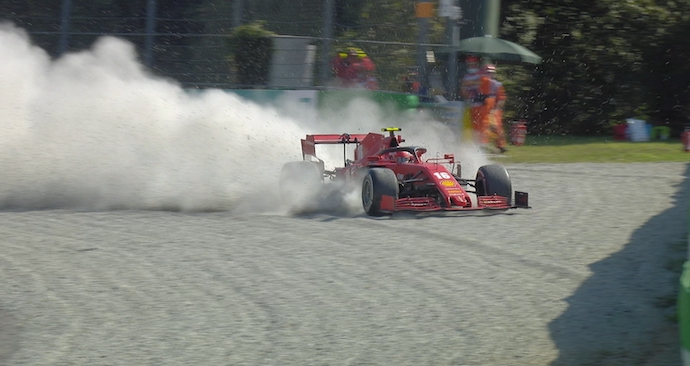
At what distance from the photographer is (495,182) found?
976 centimetres

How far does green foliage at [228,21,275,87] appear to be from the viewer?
600 inches

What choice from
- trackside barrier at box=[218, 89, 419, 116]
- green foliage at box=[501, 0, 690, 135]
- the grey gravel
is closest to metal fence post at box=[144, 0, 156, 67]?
trackside barrier at box=[218, 89, 419, 116]

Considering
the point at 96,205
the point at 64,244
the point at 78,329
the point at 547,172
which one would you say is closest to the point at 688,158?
the point at 547,172

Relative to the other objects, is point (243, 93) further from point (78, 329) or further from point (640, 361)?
point (640, 361)

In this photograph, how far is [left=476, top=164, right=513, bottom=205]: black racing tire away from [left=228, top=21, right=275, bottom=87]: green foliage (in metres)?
6.50

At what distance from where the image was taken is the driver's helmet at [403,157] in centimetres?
996

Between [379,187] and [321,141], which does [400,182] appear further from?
[321,141]

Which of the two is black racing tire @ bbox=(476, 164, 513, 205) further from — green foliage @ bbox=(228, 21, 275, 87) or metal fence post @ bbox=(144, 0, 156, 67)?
metal fence post @ bbox=(144, 0, 156, 67)

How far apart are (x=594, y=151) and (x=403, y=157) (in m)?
7.25

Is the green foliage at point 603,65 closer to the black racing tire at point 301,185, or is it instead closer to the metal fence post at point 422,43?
the metal fence post at point 422,43

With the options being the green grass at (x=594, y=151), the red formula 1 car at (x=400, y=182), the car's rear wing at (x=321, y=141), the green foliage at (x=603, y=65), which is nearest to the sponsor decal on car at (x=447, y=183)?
the red formula 1 car at (x=400, y=182)

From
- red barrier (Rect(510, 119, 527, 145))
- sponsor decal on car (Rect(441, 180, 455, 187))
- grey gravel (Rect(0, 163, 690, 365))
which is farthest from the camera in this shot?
red barrier (Rect(510, 119, 527, 145))

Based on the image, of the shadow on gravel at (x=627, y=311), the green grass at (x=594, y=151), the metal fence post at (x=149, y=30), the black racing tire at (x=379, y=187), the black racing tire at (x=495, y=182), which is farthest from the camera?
the metal fence post at (x=149, y=30)

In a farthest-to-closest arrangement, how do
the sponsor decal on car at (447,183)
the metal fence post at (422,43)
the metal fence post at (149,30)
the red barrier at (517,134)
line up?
the red barrier at (517,134) < the metal fence post at (149,30) < the metal fence post at (422,43) < the sponsor decal on car at (447,183)
